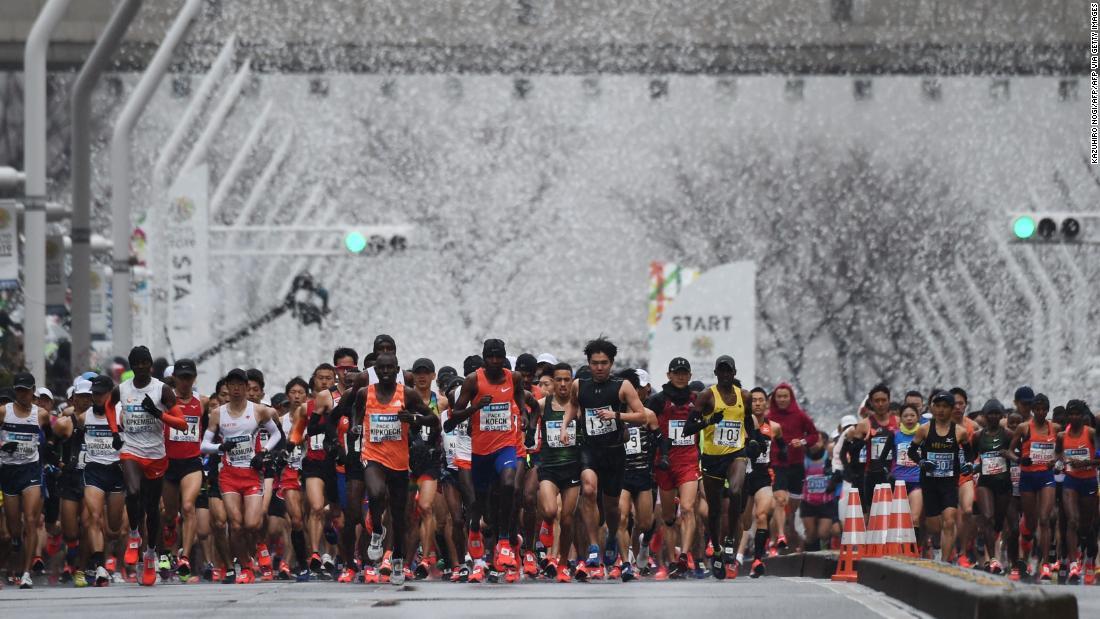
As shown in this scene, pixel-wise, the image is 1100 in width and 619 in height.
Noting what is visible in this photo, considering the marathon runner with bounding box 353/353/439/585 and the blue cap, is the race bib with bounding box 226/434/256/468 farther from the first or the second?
the blue cap

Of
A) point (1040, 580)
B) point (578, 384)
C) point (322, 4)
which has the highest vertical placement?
point (322, 4)

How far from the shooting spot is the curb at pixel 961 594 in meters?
11.3

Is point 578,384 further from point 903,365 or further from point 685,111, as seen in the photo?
point 685,111

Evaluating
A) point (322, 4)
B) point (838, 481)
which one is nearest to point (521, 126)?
point (322, 4)

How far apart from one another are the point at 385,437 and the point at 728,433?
3.14 metres

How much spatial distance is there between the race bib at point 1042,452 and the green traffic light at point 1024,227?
9.45m

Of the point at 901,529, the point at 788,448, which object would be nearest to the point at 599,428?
the point at 901,529

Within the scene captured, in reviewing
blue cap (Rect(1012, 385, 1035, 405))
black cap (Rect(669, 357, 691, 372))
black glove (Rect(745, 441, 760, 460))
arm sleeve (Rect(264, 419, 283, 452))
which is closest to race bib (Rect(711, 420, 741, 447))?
black glove (Rect(745, 441, 760, 460))

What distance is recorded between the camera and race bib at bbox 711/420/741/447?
1950 centimetres

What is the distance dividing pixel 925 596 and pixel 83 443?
8315 millimetres

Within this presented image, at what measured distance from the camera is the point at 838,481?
80.2 ft

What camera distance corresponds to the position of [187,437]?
18328 millimetres

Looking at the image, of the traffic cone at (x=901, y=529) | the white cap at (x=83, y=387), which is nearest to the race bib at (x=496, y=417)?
the traffic cone at (x=901, y=529)

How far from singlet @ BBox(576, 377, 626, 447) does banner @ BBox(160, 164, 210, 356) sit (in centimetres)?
1697
